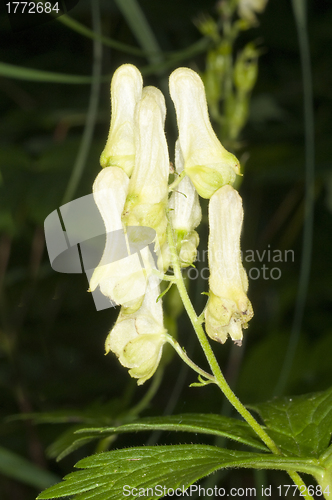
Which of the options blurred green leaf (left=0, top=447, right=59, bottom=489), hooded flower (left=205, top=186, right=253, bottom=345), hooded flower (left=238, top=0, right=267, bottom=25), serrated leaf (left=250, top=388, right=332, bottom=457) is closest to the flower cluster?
hooded flower (left=205, top=186, right=253, bottom=345)

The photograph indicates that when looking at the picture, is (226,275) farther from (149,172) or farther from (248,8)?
(248,8)

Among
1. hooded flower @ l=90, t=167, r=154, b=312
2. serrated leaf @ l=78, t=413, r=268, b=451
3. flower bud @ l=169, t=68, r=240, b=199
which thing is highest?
flower bud @ l=169, t=68, r=240, b=199

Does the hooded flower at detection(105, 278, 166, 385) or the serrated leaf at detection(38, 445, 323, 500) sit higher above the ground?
the hooded flower at detection(105, 278, 166, 385)

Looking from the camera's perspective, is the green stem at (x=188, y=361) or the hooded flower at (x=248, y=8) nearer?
the green stem at (x=188, y=361)

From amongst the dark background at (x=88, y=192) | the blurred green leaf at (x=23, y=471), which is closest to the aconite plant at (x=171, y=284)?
the blurred green leaf at (x=23, y=471)

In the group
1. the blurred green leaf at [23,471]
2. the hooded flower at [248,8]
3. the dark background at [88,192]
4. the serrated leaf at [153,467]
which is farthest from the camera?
the hooded flower at [248,8]

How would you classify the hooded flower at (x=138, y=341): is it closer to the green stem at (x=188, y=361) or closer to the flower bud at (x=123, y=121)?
the green stem at (x=188, y=361)

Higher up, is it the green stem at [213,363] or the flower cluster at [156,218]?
the flower cluster at [156,218]

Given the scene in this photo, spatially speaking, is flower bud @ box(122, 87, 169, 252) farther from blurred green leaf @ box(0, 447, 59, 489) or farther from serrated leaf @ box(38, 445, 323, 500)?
blurred green leaf @ box(0, 447, 59, 489)
